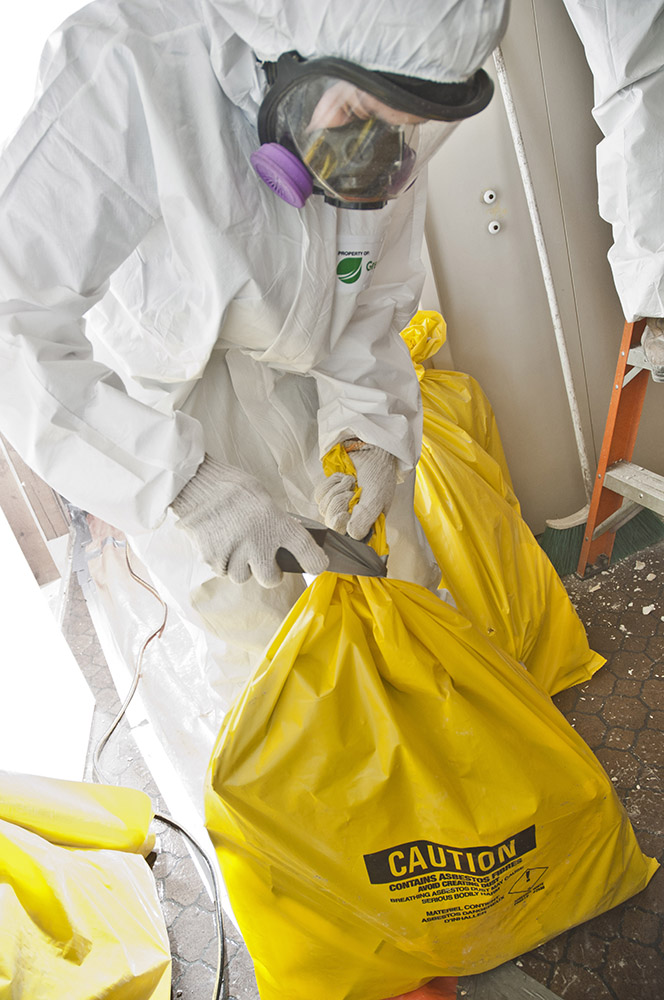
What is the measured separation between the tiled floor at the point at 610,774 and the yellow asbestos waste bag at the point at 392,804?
0.08 metres

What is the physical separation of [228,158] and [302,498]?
0.56 meters

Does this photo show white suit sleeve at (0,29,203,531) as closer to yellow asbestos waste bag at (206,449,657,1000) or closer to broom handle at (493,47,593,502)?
yellow asbestos waste bag at (206,449,657,1000)

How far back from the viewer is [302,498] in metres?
1.21

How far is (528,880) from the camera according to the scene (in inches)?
37.6

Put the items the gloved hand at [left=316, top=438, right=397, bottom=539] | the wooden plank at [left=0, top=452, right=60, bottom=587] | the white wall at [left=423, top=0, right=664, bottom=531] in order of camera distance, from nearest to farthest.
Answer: the gloved hand at [left=316, top=438, right=397, bottom=539] < the white wall at [left=423, top=0, right=664, bottom=531] < the wooden plank at [left=0, top=452, right=60, bottom=587]

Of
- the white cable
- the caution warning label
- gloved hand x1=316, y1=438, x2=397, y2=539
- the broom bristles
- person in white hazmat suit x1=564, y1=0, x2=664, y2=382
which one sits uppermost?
person in white hazmat suit x1=564, y1=0, x2=664, y2=382

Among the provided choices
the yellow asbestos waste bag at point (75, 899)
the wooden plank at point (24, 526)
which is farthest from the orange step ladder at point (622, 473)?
the wooden plank at point (24, 526)

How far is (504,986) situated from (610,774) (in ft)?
1.38

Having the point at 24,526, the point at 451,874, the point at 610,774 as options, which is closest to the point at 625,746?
the point at 610,774

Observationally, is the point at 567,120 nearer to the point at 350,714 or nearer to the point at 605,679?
the point at 605,679

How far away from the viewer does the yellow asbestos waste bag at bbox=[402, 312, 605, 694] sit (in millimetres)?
1399

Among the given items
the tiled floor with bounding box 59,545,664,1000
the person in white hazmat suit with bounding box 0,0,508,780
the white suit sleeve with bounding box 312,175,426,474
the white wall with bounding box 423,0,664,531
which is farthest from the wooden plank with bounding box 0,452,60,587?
the white wall with bounding box 423,0,664,531

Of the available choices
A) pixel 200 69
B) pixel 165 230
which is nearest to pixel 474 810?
pixel 165 230

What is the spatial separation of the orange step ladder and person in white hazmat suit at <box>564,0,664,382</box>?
19 cm
